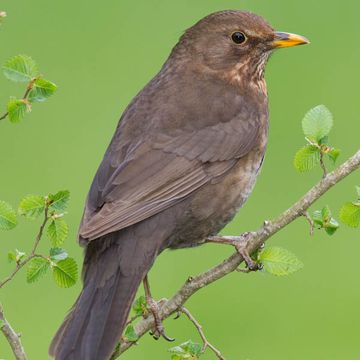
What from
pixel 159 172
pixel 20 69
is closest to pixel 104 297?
pixel 159 172

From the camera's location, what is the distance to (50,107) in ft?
37.1

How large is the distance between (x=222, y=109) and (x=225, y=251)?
293 cm

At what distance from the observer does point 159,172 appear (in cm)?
698

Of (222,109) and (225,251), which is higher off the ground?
(222,109)

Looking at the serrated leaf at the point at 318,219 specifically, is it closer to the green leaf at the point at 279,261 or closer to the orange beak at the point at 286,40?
the green leaf at the point at 279,261

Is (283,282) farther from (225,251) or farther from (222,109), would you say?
(222,109)

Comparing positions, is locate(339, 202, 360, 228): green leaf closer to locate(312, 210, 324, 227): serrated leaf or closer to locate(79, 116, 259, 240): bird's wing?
locate(312, 210, 324, 227): serrated leaf

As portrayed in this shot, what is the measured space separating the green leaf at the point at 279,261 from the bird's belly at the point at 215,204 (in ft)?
3.07

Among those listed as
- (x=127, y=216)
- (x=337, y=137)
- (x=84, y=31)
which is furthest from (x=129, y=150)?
(x=84, y=31)

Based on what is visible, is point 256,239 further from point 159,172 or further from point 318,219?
point 159,172

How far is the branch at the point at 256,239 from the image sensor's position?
19.8 ft

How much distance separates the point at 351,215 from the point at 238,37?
2.02m

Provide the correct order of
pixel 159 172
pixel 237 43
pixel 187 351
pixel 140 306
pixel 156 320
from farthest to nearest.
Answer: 1. pixel 237 43
2. pixel 159 172
3. pixel 156 320
4. pixel 140 306
5. pixel 187 351

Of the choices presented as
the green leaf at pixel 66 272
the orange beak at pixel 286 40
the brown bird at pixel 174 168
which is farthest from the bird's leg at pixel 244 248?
the orange beak at pixel 286 40
